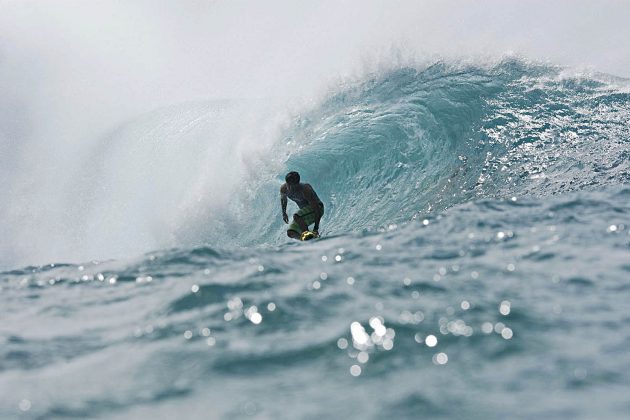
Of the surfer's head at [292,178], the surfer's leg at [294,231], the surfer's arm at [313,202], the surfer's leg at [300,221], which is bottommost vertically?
the surfer's leg at [294,231]

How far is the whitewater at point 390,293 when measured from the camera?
4.54 metres

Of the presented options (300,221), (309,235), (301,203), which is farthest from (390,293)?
(301,203)

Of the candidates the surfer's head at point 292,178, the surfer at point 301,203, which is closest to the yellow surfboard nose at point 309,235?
the surfer at point 301,203

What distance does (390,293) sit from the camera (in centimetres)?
634

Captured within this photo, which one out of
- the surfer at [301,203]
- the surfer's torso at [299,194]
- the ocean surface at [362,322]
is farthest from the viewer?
the surfer's torso at [299,194]

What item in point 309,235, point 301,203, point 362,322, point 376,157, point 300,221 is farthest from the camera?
point 376,157

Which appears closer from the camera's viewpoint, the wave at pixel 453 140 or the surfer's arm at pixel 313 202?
the surfer's arm at pixel 313 202

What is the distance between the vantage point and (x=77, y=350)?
565 centimetres

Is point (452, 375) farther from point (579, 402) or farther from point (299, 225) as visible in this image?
point (299, 225)

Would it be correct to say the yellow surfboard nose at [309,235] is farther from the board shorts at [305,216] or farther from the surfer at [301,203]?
the board shorts at [305,216]

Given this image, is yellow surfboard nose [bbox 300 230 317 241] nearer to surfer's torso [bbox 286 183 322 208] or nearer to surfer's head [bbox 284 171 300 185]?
surfer's torso [bbox 286 183 322 208]

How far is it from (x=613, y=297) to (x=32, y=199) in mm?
24095

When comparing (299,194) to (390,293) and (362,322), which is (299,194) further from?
(362,322)

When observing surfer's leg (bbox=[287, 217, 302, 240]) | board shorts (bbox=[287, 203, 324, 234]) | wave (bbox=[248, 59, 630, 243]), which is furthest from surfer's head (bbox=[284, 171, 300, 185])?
wave (bbox=[248, 59, 630, 243])
